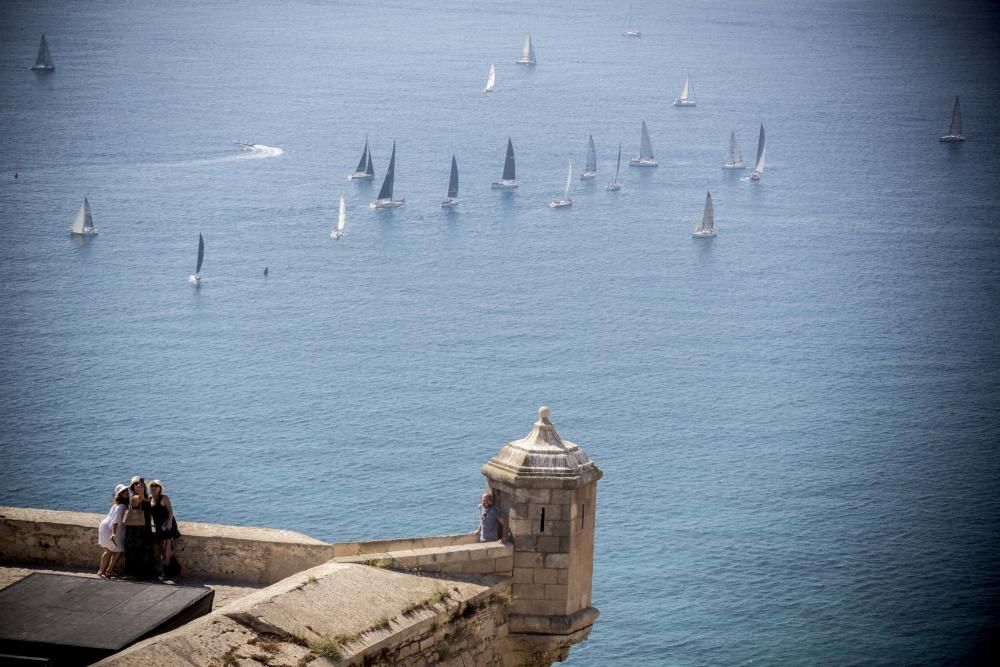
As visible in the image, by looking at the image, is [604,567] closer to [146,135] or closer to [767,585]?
[767,585]

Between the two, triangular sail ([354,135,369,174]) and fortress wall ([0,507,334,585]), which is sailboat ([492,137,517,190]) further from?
fortress wall ([0,507,334,585])

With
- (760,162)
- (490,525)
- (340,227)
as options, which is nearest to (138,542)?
(490,525)

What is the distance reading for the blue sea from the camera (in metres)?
87.1

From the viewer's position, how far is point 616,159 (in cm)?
18525

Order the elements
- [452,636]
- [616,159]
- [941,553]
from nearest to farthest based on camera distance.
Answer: [452,636] < [941,553] < [616,159]

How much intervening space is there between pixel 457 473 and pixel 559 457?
78.4 meters

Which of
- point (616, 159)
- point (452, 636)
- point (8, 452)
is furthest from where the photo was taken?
point (616, 159)

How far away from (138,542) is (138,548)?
65 mm

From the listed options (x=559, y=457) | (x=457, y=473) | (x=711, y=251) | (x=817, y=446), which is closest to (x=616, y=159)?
(x=711, y=251)

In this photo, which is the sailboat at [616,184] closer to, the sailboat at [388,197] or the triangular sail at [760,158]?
the triangular sail at [760,158]

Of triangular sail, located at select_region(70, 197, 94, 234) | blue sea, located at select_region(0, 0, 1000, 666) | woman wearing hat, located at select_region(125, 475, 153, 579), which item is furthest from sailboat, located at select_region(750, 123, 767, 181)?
woman wearing hat, located at select_region(125, 475, 153, 579)

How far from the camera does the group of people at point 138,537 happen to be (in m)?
15.9

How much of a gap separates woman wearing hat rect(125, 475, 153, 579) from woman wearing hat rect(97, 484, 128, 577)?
0.26ft

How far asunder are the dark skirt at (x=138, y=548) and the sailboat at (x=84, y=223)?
135993mm
